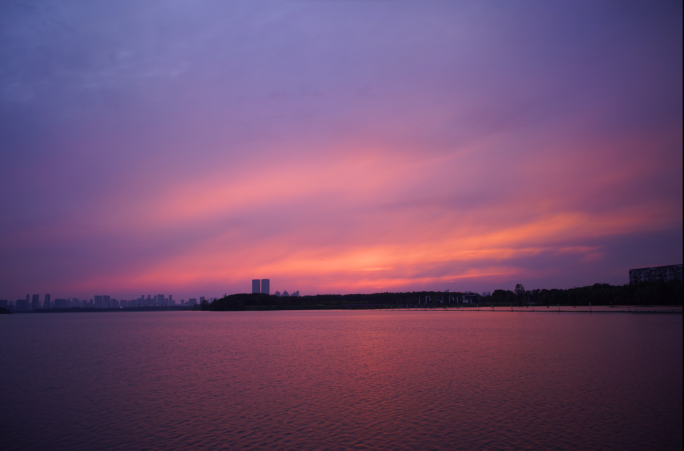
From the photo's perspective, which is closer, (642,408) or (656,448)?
(656,448)

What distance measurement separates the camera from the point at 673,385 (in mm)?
28391

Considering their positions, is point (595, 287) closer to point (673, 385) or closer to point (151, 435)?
point (673, 385)

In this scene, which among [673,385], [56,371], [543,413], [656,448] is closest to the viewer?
[656,448]

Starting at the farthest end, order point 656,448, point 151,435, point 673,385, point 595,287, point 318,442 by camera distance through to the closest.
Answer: point 595,287
point 673,385
point 151,435
point 318,442
point 656,448

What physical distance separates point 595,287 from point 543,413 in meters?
207

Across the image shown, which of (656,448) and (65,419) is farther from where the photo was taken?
(65,419)

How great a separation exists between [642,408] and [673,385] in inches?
318

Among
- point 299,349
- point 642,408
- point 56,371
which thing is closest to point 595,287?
point 299,349

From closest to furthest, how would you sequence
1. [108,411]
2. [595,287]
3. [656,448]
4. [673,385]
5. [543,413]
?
[656,448] < [543,413] < [108,411] < [673,385] < [595,287]

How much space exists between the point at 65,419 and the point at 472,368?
100 ft

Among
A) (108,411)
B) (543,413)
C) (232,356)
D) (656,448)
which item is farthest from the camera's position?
(232,356)

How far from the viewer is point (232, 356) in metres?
50.1

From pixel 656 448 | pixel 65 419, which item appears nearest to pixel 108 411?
pixel 65 419

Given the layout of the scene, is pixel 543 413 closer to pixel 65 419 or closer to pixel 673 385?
pixel 673 385
